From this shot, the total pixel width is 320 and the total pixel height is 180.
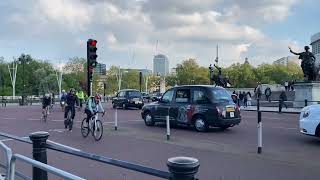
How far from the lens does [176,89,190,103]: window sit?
16980 mm

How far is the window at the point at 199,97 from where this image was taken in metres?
16.3

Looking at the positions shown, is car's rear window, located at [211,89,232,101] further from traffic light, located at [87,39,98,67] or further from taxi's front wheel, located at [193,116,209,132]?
traffic light, located at [87,39,98,67]

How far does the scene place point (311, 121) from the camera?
1253 cm

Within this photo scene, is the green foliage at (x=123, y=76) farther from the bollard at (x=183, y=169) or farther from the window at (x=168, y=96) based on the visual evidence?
the bollard at (x=183, y=169)

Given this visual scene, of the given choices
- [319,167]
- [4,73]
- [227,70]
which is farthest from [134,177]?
[4,73]

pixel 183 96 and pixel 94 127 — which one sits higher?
pixel 183 96

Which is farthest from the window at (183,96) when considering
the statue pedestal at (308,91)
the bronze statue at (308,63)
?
the bronze statue at (308,63)

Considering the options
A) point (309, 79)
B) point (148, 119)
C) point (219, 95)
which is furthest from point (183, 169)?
point (309, 79)

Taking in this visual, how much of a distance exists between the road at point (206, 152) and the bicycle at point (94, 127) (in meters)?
0.21

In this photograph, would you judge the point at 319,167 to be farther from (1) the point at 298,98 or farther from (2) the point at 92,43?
(1) the point at 298,98

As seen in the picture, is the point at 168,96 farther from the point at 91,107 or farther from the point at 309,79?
the point at 309,79

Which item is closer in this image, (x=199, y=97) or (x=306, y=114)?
(x=306, y=114)

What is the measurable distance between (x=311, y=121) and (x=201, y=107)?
4.67 m

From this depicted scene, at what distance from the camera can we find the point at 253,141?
13.2 metres
